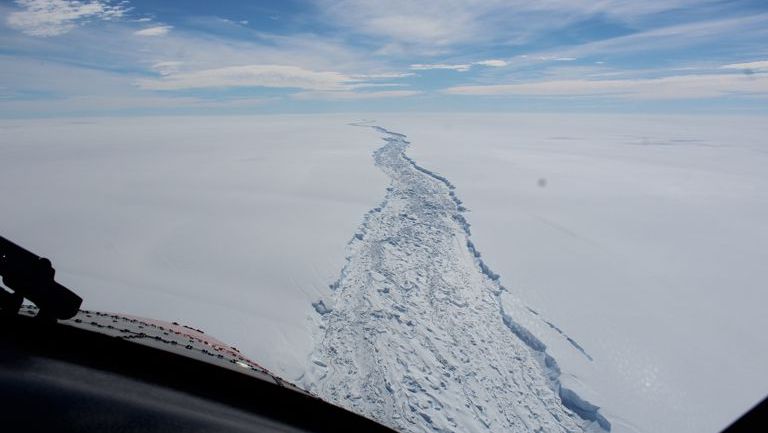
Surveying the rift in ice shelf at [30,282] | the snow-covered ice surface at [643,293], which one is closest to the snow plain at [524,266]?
the snow-covered ice surface at [643,293]

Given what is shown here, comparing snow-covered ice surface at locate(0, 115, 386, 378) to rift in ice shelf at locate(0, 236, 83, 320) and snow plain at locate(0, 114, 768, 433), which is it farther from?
rift in ice shelf at locate(0, 236, 83, 320)

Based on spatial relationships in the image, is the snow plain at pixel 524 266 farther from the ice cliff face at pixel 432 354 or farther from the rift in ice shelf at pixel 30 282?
the rift in ice shelf at pixel 30 282

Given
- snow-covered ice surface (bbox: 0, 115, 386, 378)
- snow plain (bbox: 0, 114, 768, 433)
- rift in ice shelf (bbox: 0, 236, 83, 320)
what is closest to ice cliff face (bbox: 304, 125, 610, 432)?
snow plain (bbox: 0, 114, 768, 433)

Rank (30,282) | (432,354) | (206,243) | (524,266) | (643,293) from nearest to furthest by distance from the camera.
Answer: (30,282), (432,354), (643,293), (524,266), (206,243)

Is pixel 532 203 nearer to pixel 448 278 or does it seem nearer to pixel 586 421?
pixel 448 278

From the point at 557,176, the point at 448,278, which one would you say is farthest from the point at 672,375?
the point at 557,176

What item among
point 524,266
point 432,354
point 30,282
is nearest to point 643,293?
point 524,266

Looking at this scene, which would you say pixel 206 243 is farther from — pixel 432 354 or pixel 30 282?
pixel 30 282
